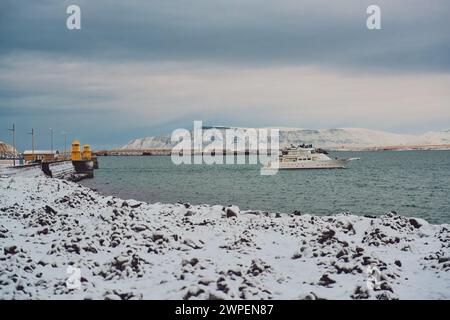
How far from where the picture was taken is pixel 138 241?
38.9 feet

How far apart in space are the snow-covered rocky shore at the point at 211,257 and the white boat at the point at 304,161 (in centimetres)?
7234

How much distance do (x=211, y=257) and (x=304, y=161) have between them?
79392 mm

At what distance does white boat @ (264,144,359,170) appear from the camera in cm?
8856

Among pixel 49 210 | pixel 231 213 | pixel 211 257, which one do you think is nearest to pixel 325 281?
pixel 211 257

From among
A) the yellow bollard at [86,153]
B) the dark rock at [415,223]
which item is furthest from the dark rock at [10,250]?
the yellow bollard at [86,153]

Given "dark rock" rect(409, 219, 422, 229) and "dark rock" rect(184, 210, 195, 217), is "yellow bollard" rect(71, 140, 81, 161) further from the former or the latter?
"dark rock" rect(409, 219, 422, 229)

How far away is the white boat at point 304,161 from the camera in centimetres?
8856

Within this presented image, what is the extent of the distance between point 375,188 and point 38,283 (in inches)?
1754

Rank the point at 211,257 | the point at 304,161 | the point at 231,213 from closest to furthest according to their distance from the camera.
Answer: the point at 211,257, the point at 231,213, the point at 304,161

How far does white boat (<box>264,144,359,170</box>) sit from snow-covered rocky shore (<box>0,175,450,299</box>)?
7234cm

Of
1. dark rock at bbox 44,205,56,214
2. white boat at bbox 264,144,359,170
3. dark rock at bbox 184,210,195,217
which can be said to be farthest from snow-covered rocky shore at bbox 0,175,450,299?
white boat at bbox 264,144,359,170

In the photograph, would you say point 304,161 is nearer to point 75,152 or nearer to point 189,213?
point 75,152

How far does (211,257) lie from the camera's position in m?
11.0
